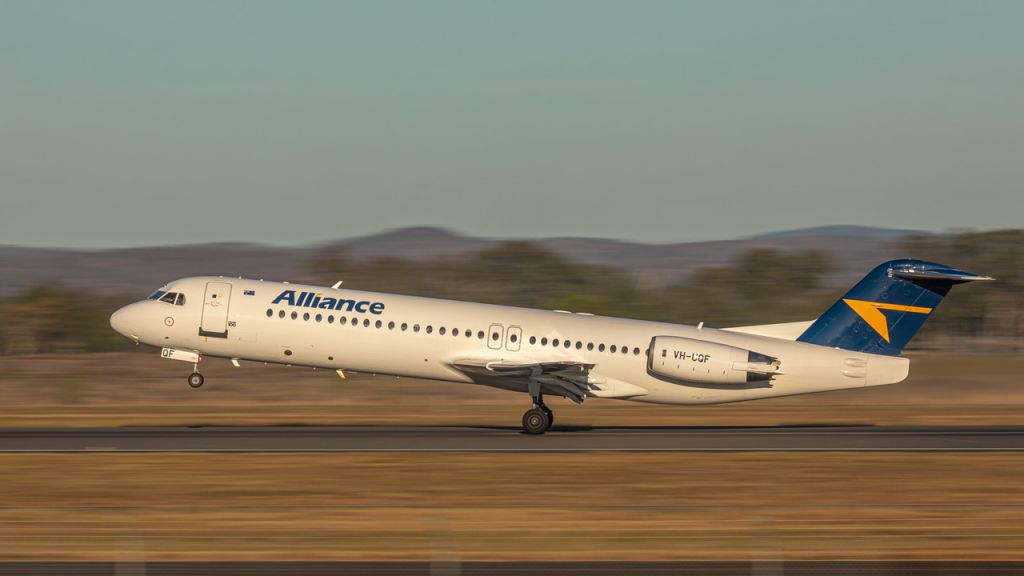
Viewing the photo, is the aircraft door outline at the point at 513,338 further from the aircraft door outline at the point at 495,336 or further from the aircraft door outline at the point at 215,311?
the aircraft door outline at the point at 215,311

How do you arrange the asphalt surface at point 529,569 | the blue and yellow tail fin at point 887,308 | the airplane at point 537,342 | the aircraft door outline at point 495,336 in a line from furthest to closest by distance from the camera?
the blue and yellow tail fin at point 887,308 → the aircraft door outline at point 495,336 → the airplane at point 537,342 → the asphalt surface at point 529,569

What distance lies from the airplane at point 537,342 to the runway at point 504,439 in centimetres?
134

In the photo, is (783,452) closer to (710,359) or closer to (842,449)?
(842,449)

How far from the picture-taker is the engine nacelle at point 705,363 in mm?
31344

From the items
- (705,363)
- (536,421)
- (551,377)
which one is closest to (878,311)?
(705,363)

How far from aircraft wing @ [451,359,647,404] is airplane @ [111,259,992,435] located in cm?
3

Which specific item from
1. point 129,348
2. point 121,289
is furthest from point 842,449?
point 121,289

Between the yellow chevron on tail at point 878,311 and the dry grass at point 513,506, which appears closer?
the dry grass at point 513,506

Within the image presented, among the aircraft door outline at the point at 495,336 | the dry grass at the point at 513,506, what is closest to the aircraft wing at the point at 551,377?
the aircraft door outline at the point at 495,336

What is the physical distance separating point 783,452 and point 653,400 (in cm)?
551

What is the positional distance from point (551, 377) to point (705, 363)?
156 inches

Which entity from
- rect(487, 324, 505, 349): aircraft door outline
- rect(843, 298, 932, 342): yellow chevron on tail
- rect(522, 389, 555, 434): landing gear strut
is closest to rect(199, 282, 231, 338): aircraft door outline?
Result: rect(487, 324, 505, 349): aircraft door outline

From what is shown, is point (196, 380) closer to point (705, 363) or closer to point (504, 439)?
point (504, 439)

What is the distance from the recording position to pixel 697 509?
18.8 meters
